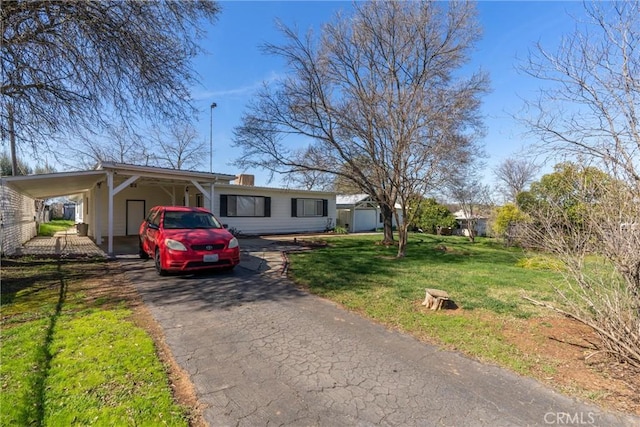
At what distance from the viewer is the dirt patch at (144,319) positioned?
2607 mm

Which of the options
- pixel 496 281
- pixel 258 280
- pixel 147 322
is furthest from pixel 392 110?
pixel 147 322

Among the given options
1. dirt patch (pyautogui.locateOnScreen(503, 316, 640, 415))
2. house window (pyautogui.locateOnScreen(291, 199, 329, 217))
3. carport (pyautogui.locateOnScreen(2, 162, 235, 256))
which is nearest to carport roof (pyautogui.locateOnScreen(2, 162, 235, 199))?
carport (pyautogui.locateOnScreen(2, 162, 235, 256))

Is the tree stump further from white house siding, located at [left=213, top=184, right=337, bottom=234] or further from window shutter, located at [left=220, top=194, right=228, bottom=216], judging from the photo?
window shutter, located at [left=220, top=194, right=228, bottom=216]

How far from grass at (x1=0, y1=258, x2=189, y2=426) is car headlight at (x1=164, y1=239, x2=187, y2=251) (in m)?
1.69

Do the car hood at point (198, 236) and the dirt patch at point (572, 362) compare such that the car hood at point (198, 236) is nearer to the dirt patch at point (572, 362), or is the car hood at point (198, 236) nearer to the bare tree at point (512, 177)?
the dirt patch at point (572, 362)

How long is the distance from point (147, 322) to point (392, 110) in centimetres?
923

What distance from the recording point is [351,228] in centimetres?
2477

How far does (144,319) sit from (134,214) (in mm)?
14396

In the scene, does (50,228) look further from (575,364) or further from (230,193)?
(575,364)

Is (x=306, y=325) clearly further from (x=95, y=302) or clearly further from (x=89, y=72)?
(x=89, y=72)

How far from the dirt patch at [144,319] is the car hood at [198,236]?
1.29 meters

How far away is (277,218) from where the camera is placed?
19.0 metres

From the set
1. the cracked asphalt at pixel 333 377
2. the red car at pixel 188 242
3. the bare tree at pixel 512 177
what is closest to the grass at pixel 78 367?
the cracked asphalt at pixel 333 377

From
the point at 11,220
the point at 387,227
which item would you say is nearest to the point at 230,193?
the point at 387,227
